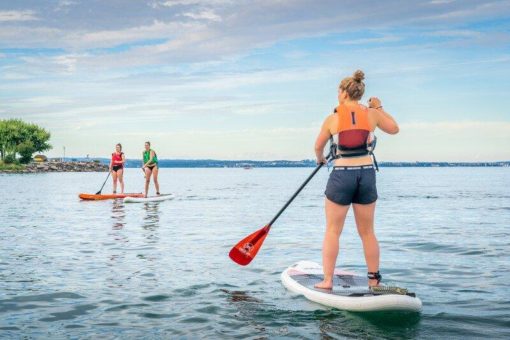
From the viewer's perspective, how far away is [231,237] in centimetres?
1495

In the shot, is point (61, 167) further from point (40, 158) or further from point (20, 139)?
point (20, 139)

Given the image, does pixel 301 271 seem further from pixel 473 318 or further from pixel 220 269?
pixel 473 318

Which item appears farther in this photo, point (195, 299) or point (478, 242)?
point (478, 242)

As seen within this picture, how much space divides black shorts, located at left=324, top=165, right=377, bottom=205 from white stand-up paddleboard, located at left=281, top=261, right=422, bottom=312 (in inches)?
42.5

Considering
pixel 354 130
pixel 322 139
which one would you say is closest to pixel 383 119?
pixel 354 130

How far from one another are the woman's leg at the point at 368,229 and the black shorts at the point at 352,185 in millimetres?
92

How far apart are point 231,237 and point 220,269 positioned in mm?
4953

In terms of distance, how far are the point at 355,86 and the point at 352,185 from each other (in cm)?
114

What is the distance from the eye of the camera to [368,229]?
708 cm

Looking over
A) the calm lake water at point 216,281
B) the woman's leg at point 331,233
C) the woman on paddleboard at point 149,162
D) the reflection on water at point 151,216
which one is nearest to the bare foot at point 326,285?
the woman's leg at point 331,233

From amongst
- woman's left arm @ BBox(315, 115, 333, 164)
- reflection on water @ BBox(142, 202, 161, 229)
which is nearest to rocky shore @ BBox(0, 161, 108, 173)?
reflection on water @ BBox(142, 202, 161, 229)

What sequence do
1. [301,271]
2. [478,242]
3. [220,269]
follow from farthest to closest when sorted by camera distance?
[478,242] < [220,269] < [301,271]

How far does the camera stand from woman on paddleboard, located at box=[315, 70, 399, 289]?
6852 millimetres

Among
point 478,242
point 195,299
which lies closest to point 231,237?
point 478,242
